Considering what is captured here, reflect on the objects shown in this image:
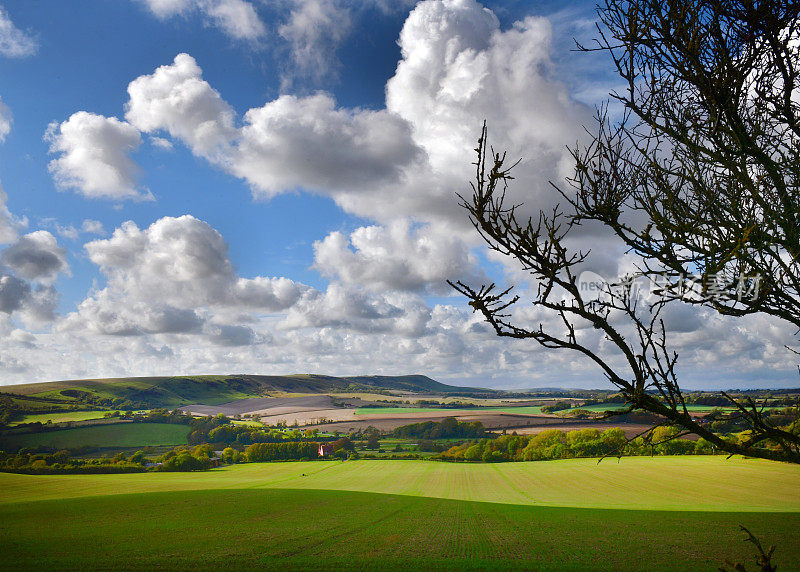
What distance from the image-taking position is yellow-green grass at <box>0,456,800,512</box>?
2158 inches

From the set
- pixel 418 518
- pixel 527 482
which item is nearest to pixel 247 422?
pixel 527 482

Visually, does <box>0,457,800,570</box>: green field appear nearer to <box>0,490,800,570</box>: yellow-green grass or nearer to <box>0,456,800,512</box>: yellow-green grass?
<box>0,490,800,570</box>: yellow-green grass

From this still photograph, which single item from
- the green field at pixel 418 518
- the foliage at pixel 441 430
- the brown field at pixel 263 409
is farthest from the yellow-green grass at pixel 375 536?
the brown field at pixel 263 409

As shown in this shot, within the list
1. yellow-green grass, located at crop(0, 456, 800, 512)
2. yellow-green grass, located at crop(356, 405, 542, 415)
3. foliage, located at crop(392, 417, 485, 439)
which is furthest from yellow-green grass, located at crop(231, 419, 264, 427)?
yellow-green grass, located at crop(0, 456, 800, 512)

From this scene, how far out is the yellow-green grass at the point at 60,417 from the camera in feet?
411

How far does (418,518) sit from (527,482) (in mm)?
29492

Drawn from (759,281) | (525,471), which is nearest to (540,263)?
(759,281)

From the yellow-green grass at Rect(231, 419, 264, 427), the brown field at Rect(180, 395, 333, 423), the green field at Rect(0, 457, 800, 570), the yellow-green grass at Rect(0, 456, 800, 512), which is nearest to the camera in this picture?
the green field at Rect(0, 457, 800, 570)

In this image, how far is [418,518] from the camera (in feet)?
161

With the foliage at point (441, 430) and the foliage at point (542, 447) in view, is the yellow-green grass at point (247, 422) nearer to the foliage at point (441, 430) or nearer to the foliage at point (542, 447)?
the foliage at point (441, 430)

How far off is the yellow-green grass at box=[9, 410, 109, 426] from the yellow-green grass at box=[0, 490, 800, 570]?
8130 cm

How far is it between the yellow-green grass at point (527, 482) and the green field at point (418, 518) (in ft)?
1.05

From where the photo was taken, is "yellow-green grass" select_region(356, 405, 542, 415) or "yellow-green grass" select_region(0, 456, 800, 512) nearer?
"yellow-green grass" select_region(0, 456, 800, 512)

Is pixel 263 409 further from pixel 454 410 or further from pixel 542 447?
pixel 542 447
